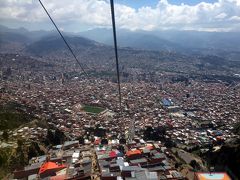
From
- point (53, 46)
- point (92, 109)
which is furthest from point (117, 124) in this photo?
point (53, 46)

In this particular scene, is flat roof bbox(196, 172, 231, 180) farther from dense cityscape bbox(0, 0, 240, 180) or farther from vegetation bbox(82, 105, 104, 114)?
vegetation bbox(82, 105, 104, 114)

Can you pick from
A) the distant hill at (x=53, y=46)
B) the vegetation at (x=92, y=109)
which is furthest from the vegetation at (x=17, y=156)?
the distant hill at (x=53, y=46)

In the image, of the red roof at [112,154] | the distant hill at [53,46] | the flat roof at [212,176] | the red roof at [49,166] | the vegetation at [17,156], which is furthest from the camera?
the distant hill at [53,46]

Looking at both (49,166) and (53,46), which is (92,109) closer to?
(49,166)

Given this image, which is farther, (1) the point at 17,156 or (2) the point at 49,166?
(1) the point at 17,156

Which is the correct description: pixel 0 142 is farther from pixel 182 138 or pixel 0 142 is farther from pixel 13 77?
pixel 13 77

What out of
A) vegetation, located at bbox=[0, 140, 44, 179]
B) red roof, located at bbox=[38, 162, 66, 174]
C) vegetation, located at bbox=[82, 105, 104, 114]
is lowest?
vegetation, located at bbox=[82, 105, 104, 114]

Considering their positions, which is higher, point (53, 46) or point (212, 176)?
point (212, 176)

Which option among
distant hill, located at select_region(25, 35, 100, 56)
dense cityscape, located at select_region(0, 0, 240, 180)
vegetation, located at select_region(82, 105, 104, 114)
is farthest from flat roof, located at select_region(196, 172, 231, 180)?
distant hill, located at select_region(25, 35, 100, 56)

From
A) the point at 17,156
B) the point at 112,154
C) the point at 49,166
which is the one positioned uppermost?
the point at 49,166

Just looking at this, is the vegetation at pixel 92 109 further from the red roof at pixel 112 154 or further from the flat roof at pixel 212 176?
the flat roof at pixel 212 176

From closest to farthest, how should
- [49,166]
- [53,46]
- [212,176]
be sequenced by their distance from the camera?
[212,176] → [49,166] → [53,46]

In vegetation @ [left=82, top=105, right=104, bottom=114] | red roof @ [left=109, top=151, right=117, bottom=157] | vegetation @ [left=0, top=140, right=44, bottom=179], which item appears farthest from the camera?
vegetation @ [left=82, top=105, right=104, bottom=114]
